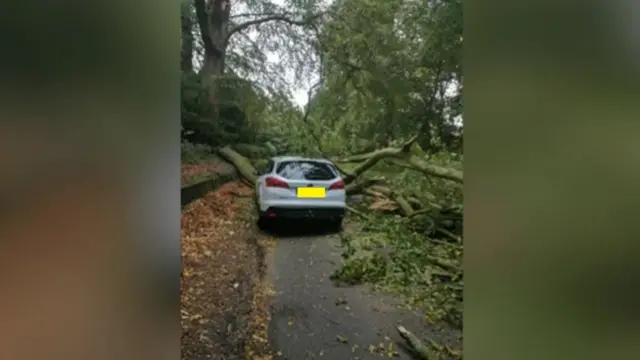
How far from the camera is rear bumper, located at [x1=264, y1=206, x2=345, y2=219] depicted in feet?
4.63

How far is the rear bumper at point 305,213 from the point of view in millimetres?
1412

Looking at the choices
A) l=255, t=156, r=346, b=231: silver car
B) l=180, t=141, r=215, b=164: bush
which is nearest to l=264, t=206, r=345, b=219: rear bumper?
l=255, t=156, r=346, b=231: silver car

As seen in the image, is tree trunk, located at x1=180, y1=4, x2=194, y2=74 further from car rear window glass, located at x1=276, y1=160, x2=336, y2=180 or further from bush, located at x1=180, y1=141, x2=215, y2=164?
car rear window glass, located at x1=276, y1=160, x2=336, y2=180

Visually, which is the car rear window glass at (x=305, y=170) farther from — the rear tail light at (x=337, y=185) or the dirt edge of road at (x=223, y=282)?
the dirt edge of road at (x=223, y=282)

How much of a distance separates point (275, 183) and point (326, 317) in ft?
1.52

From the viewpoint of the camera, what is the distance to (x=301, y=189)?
141 cm

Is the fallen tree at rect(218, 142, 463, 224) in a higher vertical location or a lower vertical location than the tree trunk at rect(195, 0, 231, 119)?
lower

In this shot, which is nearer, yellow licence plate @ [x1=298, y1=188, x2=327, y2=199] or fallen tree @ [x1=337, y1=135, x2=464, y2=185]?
fallen tree @ [x1=337, y1=135, x2=464, y2=185]

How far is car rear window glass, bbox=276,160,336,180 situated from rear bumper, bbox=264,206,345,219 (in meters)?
0.11

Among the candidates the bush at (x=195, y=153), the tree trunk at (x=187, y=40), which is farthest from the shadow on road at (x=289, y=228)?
the tree trunk at (x=187, y=40)
